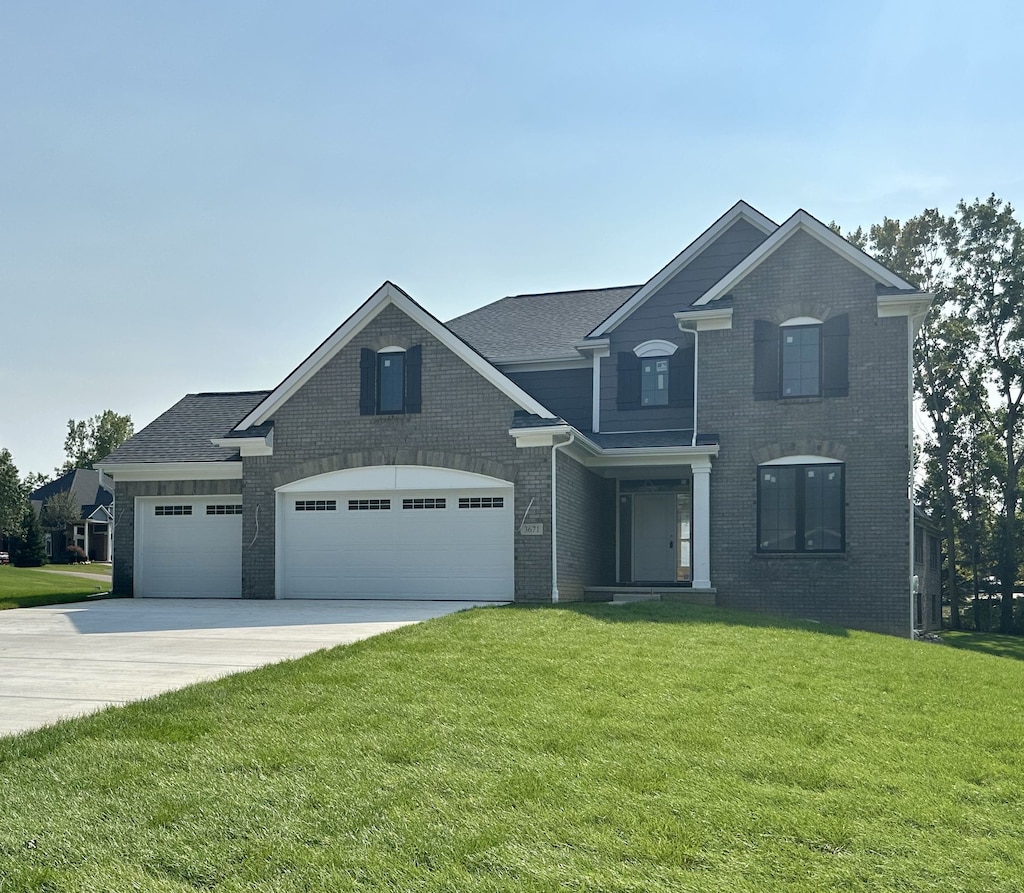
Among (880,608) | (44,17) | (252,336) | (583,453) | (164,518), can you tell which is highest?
(44,17)

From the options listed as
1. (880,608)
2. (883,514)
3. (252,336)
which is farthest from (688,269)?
(252,336)

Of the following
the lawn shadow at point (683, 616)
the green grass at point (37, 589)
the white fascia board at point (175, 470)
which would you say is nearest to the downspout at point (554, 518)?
the lawn shadow at point (683, 616)

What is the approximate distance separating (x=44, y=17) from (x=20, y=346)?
13811mm

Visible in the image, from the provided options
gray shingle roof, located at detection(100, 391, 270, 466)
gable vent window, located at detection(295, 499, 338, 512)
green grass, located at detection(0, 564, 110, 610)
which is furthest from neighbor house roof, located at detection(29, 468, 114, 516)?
gable vent window, located at detection(295, 499, 338, 512)

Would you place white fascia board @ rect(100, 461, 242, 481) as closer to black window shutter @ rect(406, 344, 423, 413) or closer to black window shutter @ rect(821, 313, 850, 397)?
black window shutter @ rect(406, 344, 423, 413)

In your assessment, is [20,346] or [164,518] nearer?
[164,518]

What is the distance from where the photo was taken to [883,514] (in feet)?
59.4

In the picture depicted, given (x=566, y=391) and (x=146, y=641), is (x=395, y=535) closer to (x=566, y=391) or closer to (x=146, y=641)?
(x=566, y=391)

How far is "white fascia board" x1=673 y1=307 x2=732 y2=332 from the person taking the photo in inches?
754

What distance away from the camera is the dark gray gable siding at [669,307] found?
68.8 ft

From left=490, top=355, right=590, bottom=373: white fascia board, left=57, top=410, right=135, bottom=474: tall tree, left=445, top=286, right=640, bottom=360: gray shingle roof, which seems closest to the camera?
left=490, top=355, right=590, bottom=373: white fascia board

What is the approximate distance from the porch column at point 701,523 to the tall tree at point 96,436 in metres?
56.6

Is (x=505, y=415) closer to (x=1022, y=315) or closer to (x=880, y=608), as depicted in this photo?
(x=880, y=608)

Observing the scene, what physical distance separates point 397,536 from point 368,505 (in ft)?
2.81
